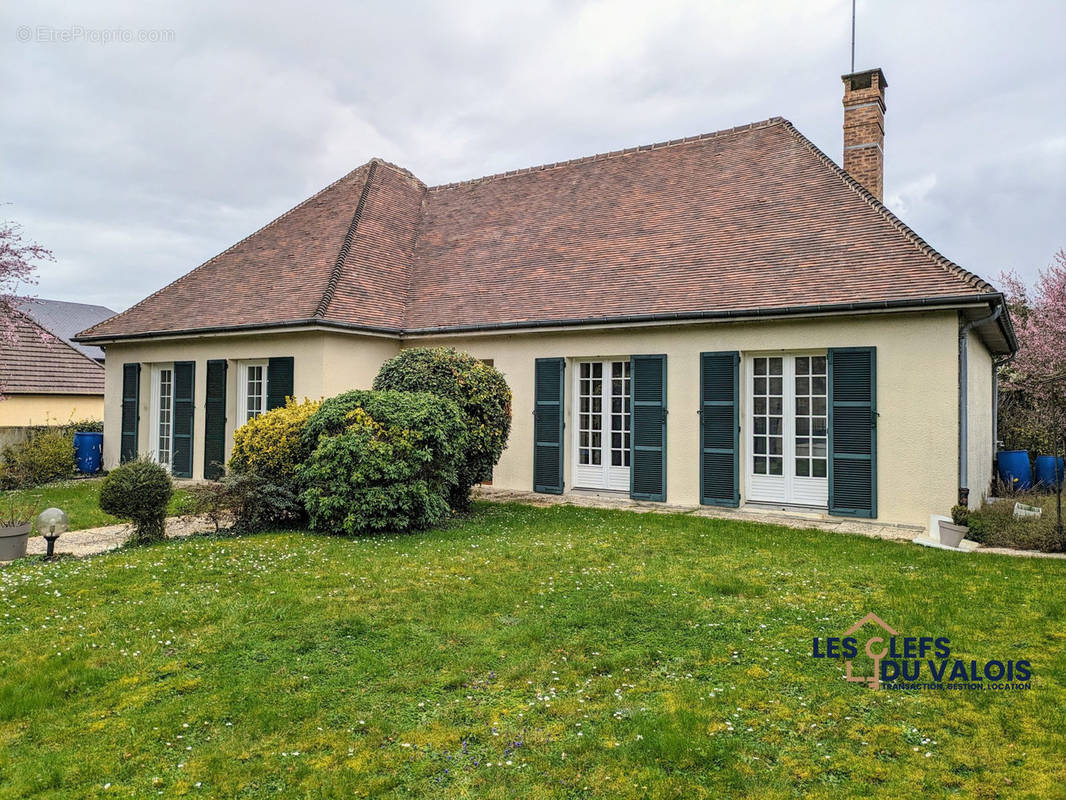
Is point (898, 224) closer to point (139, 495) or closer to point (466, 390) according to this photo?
point (466, 390)

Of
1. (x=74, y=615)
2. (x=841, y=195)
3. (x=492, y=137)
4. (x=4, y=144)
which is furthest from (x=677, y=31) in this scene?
(x=4, y=144)

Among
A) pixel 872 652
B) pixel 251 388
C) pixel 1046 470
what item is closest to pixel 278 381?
pixel 251 388

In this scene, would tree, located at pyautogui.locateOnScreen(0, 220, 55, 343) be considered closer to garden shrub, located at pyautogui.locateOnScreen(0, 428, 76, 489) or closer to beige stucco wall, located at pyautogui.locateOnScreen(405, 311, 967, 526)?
garden shrub, located at pyautogui.locateOnScreen(0, 428, 76, 489)

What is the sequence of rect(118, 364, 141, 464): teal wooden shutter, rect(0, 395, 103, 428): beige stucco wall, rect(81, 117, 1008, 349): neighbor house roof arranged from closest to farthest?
1. rect(81, 117, 1008, 349): neighbor house roof
2. rect(118, 364, 141, 464): teal wooden shutter
3. rect(0, 395, 103, 428): beige stucco wall

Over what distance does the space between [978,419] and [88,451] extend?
1840cm

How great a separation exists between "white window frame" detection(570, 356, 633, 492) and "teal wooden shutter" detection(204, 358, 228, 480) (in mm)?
7116

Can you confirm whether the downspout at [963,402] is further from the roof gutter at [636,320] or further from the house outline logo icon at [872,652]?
the house outline logo icon at [872,652]

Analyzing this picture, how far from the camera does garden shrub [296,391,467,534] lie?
8.52m

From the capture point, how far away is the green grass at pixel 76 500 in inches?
388

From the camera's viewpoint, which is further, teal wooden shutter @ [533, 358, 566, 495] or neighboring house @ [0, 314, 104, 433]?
neighboring house @ [0, 314, 104, 433]

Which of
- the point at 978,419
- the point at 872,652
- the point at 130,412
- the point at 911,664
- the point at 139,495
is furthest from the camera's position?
the point at 130,412

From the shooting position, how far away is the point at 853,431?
31.3 ft

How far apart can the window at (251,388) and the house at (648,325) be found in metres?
0.04

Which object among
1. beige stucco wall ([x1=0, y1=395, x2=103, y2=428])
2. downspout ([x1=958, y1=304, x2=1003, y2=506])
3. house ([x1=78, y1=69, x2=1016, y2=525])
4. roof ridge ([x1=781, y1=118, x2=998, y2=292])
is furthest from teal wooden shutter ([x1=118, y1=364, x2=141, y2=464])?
downspout ([x1=958, y1=304, x2=1003, y2=506])
